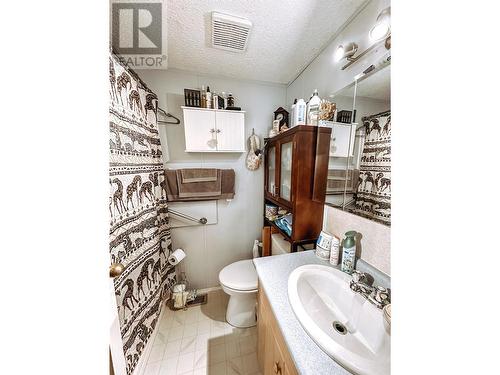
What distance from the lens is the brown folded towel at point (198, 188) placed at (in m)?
1.62

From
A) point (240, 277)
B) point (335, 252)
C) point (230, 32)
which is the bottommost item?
point (240, 277)

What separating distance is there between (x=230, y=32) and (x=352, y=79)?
0.82 meters

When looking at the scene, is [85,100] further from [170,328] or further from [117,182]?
[170,328]

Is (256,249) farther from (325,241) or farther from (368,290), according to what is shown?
(368,290)

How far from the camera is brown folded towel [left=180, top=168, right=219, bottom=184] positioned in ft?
5.30

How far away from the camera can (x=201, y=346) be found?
133cm

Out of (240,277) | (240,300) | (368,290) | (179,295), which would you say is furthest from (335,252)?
(179,295)

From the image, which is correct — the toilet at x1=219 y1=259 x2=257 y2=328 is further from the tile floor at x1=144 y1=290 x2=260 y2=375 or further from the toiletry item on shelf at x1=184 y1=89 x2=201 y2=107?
the toiletry item on shelf at x1=184 y1=89 x2=201 y2=107

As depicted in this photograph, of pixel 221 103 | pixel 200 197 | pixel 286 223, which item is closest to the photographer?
pixel 286 223

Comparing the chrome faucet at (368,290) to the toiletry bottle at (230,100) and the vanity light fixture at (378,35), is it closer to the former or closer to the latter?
the vanity light fixture at (378,35)

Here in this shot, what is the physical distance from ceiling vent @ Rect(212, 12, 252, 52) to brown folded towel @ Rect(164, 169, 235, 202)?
0.98 metres

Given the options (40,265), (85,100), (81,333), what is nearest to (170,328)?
(81,333)

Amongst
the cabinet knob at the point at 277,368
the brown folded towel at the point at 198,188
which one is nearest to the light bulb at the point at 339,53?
the brown folded towel at the point at 198,188

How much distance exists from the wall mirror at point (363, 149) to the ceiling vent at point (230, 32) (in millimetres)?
698
